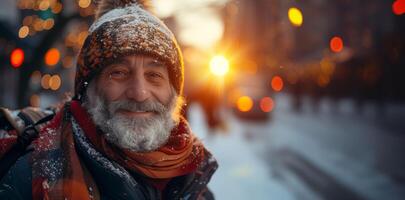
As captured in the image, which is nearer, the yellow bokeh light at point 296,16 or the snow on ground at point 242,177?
the yellow bokeh light at point 296,16

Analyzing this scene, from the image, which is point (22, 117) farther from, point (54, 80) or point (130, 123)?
point (54, 80)

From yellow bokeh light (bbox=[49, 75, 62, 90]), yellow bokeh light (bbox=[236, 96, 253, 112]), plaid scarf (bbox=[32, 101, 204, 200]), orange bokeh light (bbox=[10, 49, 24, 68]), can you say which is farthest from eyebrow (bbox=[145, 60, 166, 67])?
yellow bokeh light (bbox=[236, 96, 253, 112])

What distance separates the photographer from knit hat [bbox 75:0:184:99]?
2273mm

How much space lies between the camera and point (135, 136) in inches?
88.0

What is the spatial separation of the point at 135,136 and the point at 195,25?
A: 36.1 ft

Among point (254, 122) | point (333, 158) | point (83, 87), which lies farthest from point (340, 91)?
point (83, 87)

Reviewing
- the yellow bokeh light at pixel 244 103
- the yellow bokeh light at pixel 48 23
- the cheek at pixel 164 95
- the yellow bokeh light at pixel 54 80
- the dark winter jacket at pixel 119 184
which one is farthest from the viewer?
the yellow bokeh light at pixel 244 103

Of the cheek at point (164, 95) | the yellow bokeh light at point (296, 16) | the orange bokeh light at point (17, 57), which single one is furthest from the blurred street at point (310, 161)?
the orange bokeh light at point (17, 57)

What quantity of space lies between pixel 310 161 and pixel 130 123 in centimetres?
1047

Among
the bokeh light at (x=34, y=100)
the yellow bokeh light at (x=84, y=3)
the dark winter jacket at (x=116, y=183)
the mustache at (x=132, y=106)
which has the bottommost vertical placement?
the bokeh light at (x=34, y=100)

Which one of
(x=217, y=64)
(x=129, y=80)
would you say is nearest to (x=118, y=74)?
(x=129, y=80)

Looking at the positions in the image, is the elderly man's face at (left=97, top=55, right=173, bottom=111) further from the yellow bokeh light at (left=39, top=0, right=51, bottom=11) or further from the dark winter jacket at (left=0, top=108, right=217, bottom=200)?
the yellow bokeh light at (left=39, top=0, right=51, bottom=11)

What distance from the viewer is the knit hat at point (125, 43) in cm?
227

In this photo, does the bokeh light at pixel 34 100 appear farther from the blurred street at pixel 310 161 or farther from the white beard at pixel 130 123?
the white beard at pixel 130 123
